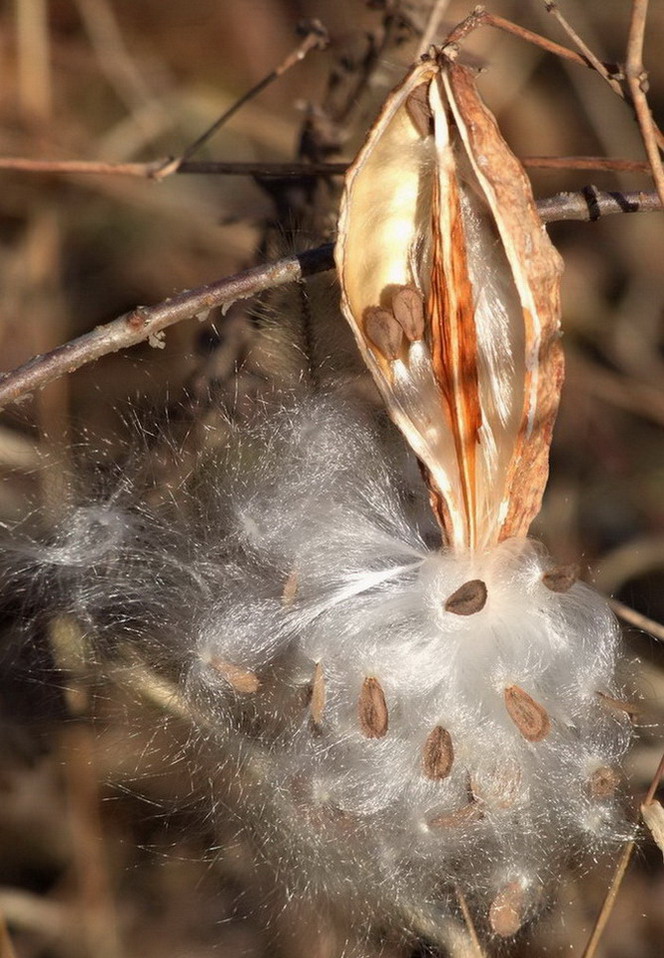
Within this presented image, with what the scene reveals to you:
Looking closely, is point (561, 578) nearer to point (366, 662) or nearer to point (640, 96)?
point (366, 662)

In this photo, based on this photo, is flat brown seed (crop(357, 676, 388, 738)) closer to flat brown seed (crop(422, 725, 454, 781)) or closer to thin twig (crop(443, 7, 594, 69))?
flat brown seed (crop(422, 725, 454, 781))

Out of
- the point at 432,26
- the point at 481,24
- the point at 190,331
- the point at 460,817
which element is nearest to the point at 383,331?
the point at 481,24

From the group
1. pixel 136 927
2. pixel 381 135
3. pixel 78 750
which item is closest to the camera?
pixel 381 135

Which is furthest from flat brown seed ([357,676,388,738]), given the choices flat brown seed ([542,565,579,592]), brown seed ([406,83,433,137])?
brown seed ([406,83,433,137])

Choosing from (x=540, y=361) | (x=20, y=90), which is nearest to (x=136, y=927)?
(x=540, y=361)

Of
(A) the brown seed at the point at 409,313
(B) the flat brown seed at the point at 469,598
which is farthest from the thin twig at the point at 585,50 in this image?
(B) the flat brown seed at the point at 469,598

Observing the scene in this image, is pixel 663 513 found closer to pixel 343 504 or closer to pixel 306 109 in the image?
pixel 306 109
